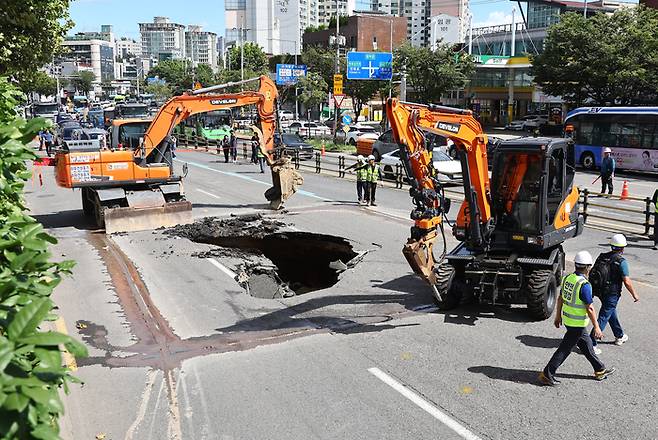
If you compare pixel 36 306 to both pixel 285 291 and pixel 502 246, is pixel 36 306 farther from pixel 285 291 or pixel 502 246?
pixel 285 291

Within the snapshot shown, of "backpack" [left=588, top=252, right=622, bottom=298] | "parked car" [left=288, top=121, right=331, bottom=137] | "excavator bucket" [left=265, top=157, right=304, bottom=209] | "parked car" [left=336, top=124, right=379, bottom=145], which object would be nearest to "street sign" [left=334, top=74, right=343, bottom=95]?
"parked car" [left=336, top=124, right=379, bottom=145]

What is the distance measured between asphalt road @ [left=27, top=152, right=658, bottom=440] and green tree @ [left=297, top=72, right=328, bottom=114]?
191ft

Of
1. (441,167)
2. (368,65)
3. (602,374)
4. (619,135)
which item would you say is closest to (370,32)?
(368,65)

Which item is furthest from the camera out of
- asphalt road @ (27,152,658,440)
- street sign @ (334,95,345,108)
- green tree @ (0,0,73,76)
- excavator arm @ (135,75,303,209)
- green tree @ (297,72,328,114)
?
green tree @ (297,72,328,114)

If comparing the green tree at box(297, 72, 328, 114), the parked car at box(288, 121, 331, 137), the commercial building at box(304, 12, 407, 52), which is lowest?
the parked car at box(288, 121, 331, 137)

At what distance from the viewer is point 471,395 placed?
8133 millimetres

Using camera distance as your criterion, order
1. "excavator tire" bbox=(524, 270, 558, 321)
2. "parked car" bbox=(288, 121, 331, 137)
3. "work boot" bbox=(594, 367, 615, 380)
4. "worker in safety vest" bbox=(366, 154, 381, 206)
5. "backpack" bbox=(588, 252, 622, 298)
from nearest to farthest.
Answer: "work boot" bbox=(594, 367, 615, 380)
"backpack" bbox=(588, 252, 622, 298)
"excavator tire" bbox=(524, 270, 558, 321)
"worker in safety vest" bbox=(366, 154, 381, 206)
"parked car" bbox=(288, 121, 331, 137)

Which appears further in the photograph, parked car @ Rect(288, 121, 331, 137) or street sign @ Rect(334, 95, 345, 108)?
parked car @ Rect(288, 121, 331, 137)

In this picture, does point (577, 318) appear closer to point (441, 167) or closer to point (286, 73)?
point (441, 167)

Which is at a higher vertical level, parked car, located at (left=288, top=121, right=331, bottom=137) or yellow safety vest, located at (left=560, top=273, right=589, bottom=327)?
parked car, located at (left=288, top=121, right=331, bottom=137)

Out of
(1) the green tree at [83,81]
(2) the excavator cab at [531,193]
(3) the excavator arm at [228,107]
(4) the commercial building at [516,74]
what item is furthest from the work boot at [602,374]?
(1) the green tree at [83,81]

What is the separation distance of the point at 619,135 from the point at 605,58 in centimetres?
1230

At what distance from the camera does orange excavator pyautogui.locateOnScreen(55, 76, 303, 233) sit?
18.9 metres

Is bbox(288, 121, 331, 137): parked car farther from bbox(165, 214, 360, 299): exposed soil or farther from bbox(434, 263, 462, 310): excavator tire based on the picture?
bbox(434, 263, 462, 310): excavator tire
